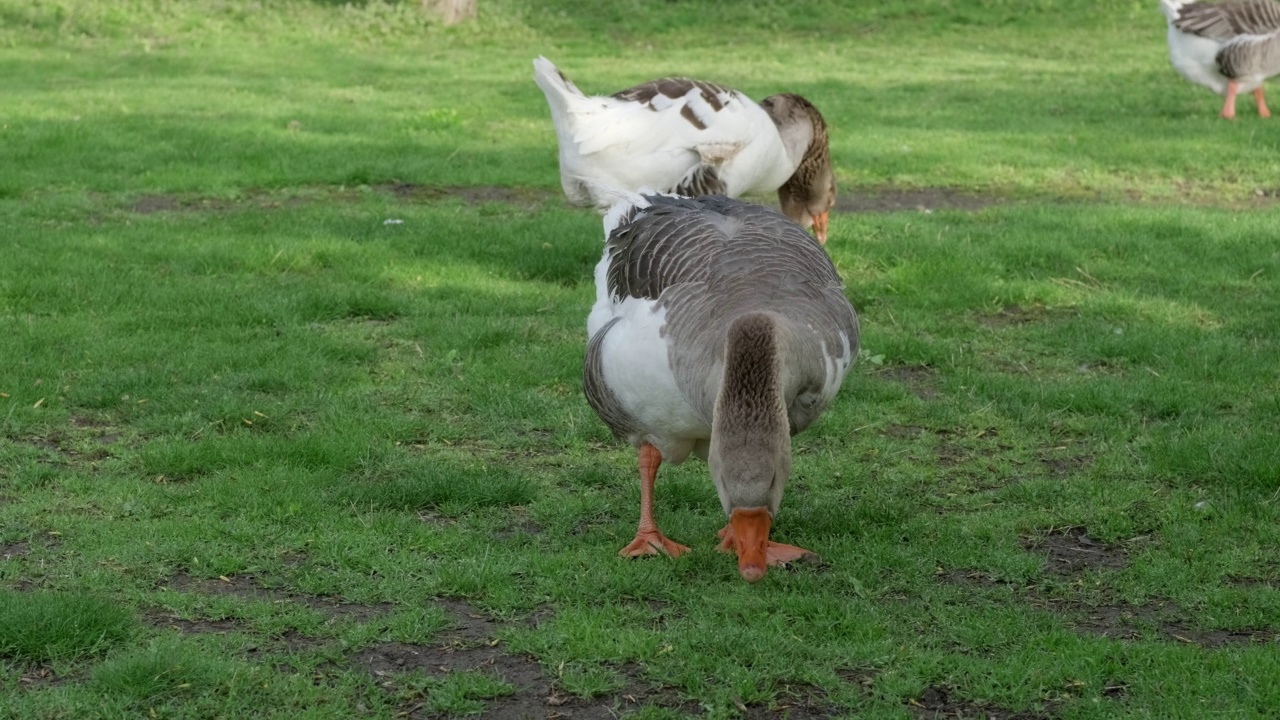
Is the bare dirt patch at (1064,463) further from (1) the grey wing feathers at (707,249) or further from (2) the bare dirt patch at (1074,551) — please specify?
(1) the grey wing feathers at (707,249)

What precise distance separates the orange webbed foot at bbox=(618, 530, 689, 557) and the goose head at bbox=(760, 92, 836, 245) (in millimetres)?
4741

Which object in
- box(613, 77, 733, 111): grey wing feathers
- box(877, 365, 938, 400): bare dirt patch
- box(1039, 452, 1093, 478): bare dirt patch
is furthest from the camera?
box(613, 77, 733, 111): grey wing feathers

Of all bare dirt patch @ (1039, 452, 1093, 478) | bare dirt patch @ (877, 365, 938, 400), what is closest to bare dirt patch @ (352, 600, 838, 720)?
bare dirt patch @ (1039, 452, 1093, 478)

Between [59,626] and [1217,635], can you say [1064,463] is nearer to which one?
Result: [1217,635]

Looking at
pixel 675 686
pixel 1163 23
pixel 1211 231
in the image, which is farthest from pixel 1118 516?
pixel 1163 23

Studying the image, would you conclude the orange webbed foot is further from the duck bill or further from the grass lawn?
the duck bill

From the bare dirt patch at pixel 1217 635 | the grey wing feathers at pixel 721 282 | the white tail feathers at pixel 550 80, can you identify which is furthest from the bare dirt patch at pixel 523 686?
the white tail feathers at pixel 550 80

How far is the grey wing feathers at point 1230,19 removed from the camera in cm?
1484

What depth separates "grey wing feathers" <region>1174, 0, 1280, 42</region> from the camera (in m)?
14.8

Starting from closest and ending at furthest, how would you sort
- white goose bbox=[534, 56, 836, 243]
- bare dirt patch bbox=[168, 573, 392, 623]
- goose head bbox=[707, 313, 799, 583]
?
goose head bbox=[707, 313, 799, 583] < bare dirt patch bbox=[168, 573, 392, 623] < white goose bbox=[534, 56, 836, 243]

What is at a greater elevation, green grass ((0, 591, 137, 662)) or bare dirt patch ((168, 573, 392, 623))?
green grass ((0, 591, 137, 662))

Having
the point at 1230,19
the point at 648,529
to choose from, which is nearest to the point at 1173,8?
the point at 1230,19

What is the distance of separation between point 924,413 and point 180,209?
6.19 meters

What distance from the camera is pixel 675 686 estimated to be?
4.03 meters
